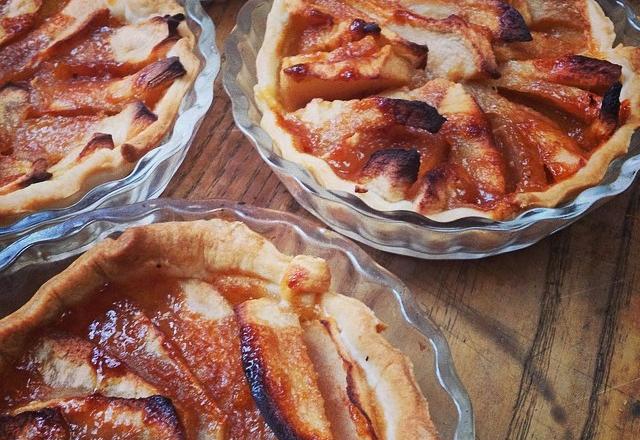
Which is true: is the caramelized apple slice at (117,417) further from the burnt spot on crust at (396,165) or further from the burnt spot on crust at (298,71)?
the burnt spot on crust at (298,71)

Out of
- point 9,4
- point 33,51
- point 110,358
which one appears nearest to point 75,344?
point 110,358

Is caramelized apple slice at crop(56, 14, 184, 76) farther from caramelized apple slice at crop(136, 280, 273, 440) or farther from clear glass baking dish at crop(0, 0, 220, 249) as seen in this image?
caramelized apple slice at crop(136, 280, 273, 440)

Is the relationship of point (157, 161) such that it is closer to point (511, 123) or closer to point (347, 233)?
point (347, 233)

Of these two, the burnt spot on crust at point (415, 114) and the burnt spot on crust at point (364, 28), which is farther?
the burnt spot on crust at point (364, 28)

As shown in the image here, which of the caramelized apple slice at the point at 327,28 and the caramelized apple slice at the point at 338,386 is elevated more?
the caramelized apple slice at the point at 327,28

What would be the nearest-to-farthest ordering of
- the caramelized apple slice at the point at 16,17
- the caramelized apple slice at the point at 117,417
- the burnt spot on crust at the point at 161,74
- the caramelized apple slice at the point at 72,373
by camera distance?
the caramelized apple slice at the point at 117,417
the caramelized apple slice at the point at 72,373
the burnt spot on crust at the point at 161,74
the caramelized apple slice at the point at 16,17

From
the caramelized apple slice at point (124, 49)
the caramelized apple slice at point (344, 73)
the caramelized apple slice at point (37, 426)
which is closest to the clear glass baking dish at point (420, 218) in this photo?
the caramelized apple slice at point (344, 73)

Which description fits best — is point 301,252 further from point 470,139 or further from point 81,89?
point 81,89


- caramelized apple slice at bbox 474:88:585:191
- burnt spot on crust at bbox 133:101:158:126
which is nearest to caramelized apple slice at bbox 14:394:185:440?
burnt spot on crust at bbox 133:101:158:126

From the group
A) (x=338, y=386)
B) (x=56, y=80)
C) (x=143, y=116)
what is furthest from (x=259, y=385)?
(x=56, y=80)
